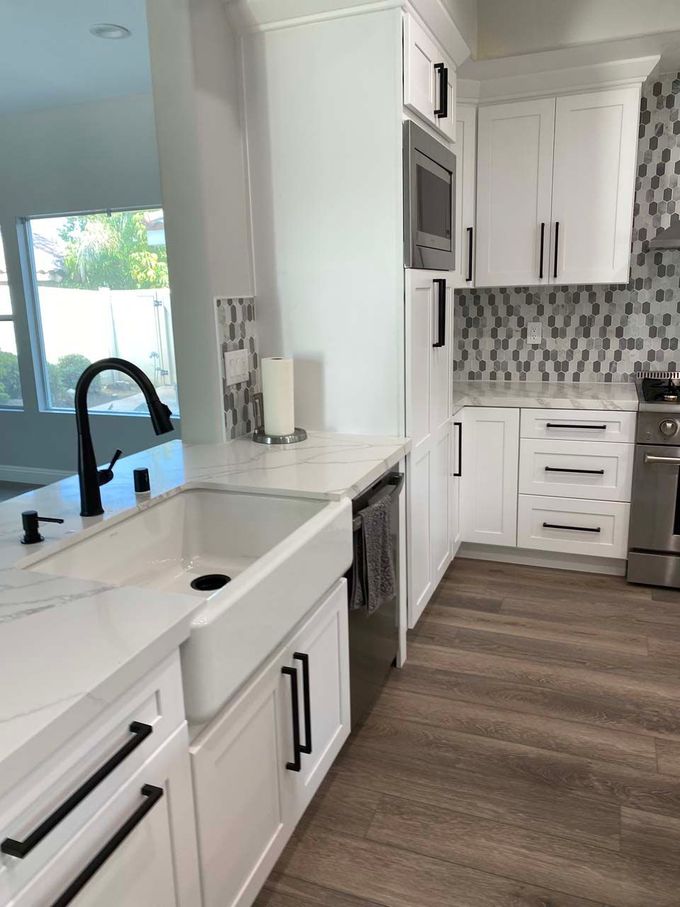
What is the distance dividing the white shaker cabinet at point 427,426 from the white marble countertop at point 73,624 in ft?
1.98

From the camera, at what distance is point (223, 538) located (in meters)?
2.01

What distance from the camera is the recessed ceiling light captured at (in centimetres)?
353

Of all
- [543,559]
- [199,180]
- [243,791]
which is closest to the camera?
[243,791]

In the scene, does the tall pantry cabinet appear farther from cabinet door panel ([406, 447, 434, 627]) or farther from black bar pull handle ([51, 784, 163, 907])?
black bar pull handle ([51, 784, 163, 907])

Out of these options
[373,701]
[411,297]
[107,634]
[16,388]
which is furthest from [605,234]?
[16,388]

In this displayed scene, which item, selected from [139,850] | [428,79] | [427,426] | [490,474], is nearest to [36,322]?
[490,474]

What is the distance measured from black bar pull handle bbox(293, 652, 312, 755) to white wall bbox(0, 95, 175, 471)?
404cm

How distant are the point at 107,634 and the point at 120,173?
4769 millimetres

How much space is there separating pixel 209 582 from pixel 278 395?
0.80 meters

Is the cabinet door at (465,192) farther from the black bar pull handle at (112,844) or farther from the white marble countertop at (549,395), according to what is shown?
the black bar pull handle at (112,844)

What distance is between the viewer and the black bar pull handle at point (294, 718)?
159 centimetres

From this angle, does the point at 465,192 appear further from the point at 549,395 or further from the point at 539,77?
the point at 549,395

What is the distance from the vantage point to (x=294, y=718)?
1.62 m

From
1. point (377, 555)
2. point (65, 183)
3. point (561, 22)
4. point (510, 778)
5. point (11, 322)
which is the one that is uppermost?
point (561, 22)
